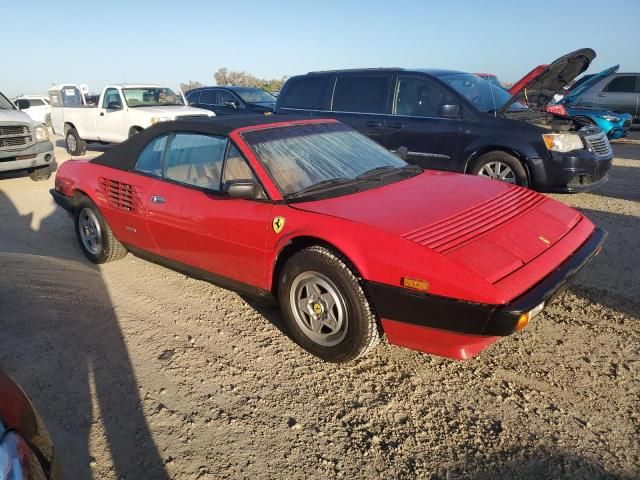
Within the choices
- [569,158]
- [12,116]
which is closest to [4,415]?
[569,158]

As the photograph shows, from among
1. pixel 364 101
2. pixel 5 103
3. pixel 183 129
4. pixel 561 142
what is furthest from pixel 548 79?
pixel 5 103

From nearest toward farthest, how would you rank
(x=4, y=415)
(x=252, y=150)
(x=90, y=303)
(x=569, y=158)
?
(x=4, y=415) → (x=252, y=150) → (x=90, y=303) → (x=569, y=158)

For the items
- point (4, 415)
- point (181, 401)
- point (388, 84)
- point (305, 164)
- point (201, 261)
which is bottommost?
point (181, 401)

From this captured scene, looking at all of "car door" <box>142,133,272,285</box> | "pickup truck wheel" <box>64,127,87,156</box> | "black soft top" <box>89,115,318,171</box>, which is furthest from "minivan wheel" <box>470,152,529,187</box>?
"pickup truck wheel" <box>64,127,87,156</box>

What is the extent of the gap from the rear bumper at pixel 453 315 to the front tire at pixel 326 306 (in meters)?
0.13

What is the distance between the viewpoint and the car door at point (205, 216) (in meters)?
3.13

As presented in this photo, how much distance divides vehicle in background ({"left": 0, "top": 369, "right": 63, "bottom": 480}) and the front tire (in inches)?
60.7

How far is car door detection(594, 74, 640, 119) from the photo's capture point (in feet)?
45.2

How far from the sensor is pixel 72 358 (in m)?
3.04

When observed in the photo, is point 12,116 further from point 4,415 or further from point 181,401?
point 4,415

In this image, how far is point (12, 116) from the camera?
8547 mm

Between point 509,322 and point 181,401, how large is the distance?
176cm

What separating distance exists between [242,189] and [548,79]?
5450 mm

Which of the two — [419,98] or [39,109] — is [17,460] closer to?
[419,98]
